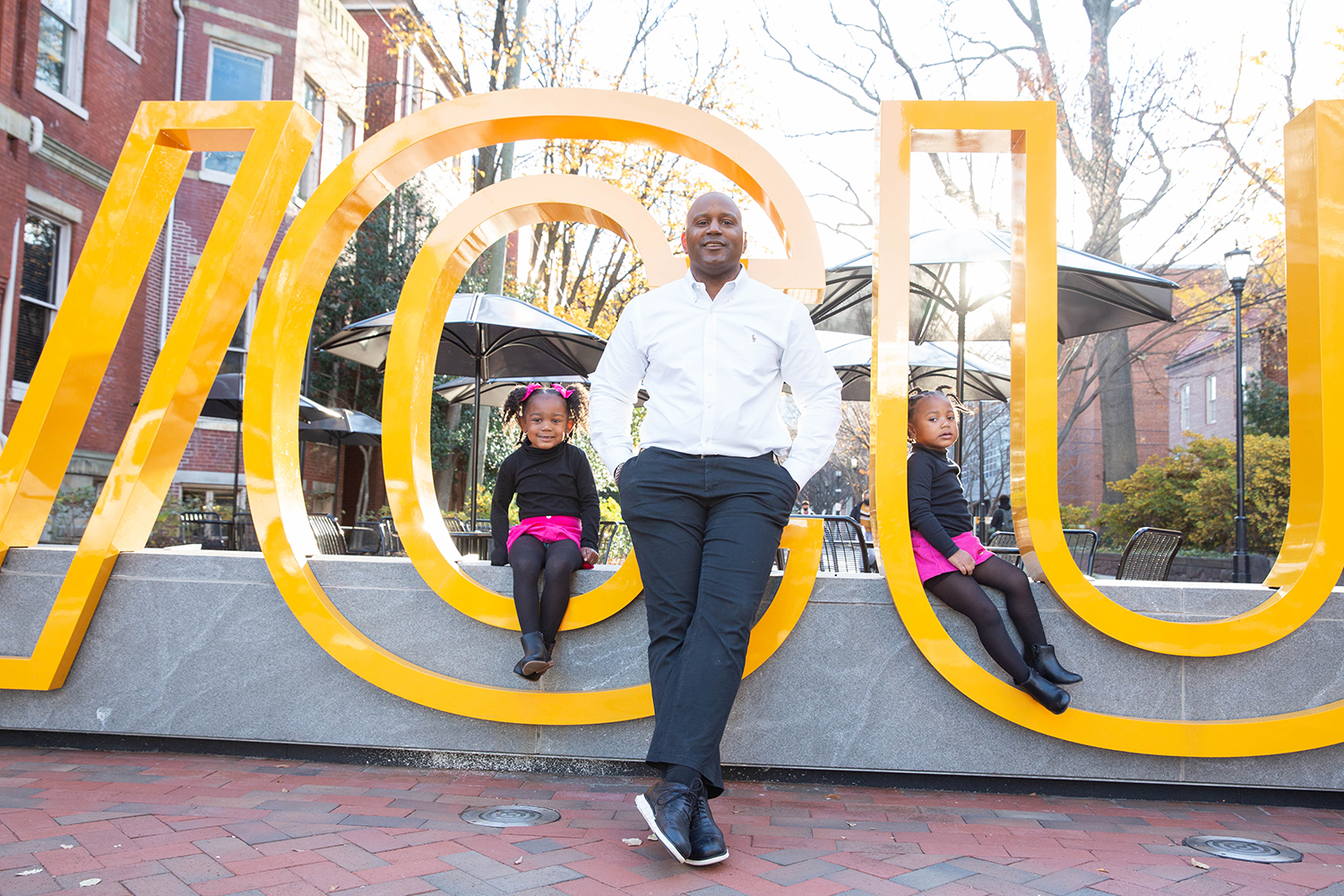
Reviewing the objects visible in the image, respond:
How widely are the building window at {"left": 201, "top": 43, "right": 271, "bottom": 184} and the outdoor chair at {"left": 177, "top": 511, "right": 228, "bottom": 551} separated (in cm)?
584

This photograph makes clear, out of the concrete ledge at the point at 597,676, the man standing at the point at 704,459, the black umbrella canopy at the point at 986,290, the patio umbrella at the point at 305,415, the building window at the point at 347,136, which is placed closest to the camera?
the man standing at the point at 704,459

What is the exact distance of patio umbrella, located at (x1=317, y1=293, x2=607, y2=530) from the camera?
732 cm

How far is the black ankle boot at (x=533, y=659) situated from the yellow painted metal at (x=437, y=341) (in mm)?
193

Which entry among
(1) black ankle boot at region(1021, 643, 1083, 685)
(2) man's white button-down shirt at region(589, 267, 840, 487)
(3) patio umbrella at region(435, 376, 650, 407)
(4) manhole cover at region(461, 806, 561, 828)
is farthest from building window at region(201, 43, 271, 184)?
(1) black ankle boot at region(1021, 643, 1083, 685)

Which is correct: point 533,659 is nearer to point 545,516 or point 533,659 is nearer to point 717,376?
point 545,516

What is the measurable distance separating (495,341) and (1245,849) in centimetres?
663

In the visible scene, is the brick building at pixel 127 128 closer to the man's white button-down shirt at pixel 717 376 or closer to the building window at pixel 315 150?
the building window at pixel 315 150

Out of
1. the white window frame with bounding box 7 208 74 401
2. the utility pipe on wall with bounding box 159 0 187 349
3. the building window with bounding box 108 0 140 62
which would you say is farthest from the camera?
the utility pipe on wall with bounding box 159 0 187 349

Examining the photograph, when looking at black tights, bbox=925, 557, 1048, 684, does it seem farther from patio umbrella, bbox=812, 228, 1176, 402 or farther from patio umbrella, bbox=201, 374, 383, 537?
patio umbrella, bbox=201, 374, 383, 537

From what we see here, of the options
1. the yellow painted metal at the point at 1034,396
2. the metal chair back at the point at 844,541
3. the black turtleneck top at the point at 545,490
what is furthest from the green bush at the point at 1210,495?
the black turtleneck top at the point at 545,490

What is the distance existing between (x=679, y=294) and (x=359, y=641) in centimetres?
193

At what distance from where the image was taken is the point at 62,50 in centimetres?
1196

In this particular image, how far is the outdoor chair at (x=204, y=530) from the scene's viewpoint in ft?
32.8

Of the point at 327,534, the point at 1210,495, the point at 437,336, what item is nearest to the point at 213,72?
the point at 327,534
